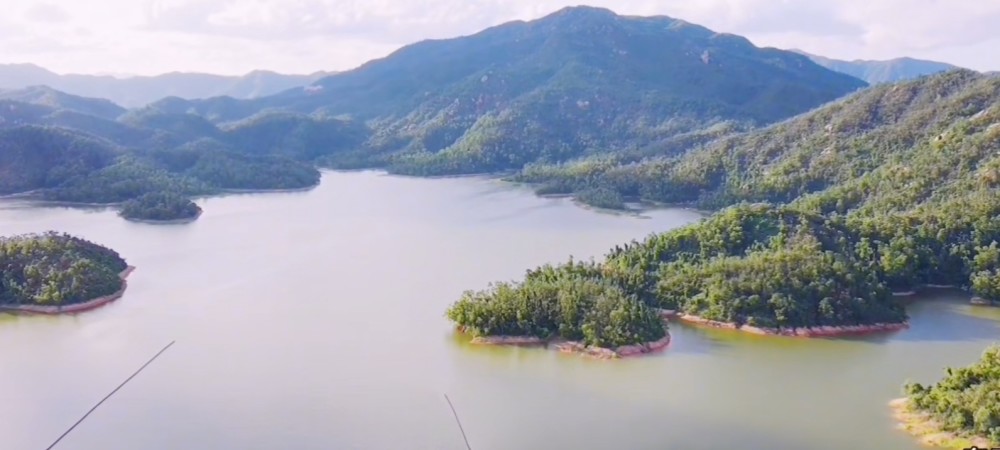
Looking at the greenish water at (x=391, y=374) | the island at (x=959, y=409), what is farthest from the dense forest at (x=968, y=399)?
the greenish water at (x=391, y=374)

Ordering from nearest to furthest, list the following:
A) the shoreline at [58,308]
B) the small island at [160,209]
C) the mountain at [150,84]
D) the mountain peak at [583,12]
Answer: the shoreline at [58,308], the small island at [160,209], the mountain peak at [583,12], the mountain at [150,84]

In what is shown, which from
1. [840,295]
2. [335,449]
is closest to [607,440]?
[335,449]

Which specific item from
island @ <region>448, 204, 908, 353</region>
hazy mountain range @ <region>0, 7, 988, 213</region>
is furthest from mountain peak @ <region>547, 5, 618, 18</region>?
island @ <region>448, 204, 908, 353</region>

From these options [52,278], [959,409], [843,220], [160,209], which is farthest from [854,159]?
[52,278]

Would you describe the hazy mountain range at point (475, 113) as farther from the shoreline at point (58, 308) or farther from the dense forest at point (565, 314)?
the dense forest at point (565, 314)

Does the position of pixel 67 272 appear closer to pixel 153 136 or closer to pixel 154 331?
pixel 154 331

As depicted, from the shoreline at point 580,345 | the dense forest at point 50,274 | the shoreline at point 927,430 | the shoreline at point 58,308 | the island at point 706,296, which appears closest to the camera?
the shoreline at point 927,430
